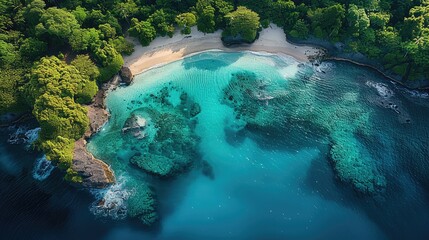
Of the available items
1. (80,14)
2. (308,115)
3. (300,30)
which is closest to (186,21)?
(80,14)

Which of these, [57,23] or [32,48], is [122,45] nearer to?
[57,23]

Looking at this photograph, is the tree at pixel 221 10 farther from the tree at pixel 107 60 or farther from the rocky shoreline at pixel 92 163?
the rocky shoreline at pixel 92 163

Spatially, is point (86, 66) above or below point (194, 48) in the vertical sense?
below

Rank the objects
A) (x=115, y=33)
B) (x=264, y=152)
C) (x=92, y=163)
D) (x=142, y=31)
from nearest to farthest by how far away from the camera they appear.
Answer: (x=92, y=163)
(x=264, y=152)
(x=142, y=31)
(x=115, y=33)

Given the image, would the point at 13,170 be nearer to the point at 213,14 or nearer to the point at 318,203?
the point at 213,14

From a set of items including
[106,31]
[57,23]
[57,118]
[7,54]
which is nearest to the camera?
[57,118]

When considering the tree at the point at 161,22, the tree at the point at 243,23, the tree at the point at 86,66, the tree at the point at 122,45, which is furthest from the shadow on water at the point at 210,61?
the tree at the point at 86,66
